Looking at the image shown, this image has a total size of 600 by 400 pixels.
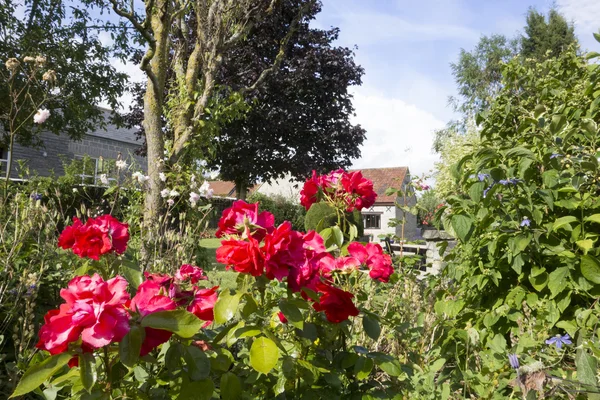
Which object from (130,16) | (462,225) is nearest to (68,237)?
(462,225)

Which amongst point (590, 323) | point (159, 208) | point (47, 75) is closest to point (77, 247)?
point (590, 323)

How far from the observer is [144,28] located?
552 cm

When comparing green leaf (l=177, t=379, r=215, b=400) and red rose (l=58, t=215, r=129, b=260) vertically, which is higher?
red rose (l=58, t=215, r=129, b=260)

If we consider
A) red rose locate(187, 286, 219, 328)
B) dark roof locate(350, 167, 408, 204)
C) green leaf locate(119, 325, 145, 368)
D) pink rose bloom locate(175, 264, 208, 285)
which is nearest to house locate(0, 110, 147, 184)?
pink rose bloom locate(175, 264, 208, 285)

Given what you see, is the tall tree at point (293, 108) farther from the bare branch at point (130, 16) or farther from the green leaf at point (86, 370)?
the green leaf at point (86, 370)

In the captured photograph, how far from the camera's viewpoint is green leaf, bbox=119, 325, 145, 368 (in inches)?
34.6

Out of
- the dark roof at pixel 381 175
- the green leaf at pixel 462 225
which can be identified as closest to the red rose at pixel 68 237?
the green leaf at pixel 462 225

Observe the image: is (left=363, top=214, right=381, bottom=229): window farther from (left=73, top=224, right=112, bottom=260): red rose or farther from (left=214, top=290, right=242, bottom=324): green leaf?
(left=214, top=290, right=242, bottom=324): green leaf

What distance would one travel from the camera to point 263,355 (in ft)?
3.34

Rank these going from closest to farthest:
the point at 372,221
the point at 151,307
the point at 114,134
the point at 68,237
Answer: the point at 151,307 < the point at 68,237 < the point at 114,134 < the point at 372,221

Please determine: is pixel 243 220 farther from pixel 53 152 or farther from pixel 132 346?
pixel 53 152

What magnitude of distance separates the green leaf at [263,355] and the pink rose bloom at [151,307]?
7.9 inches

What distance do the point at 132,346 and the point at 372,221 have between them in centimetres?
2755

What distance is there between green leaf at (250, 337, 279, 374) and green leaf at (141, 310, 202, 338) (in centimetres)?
19
